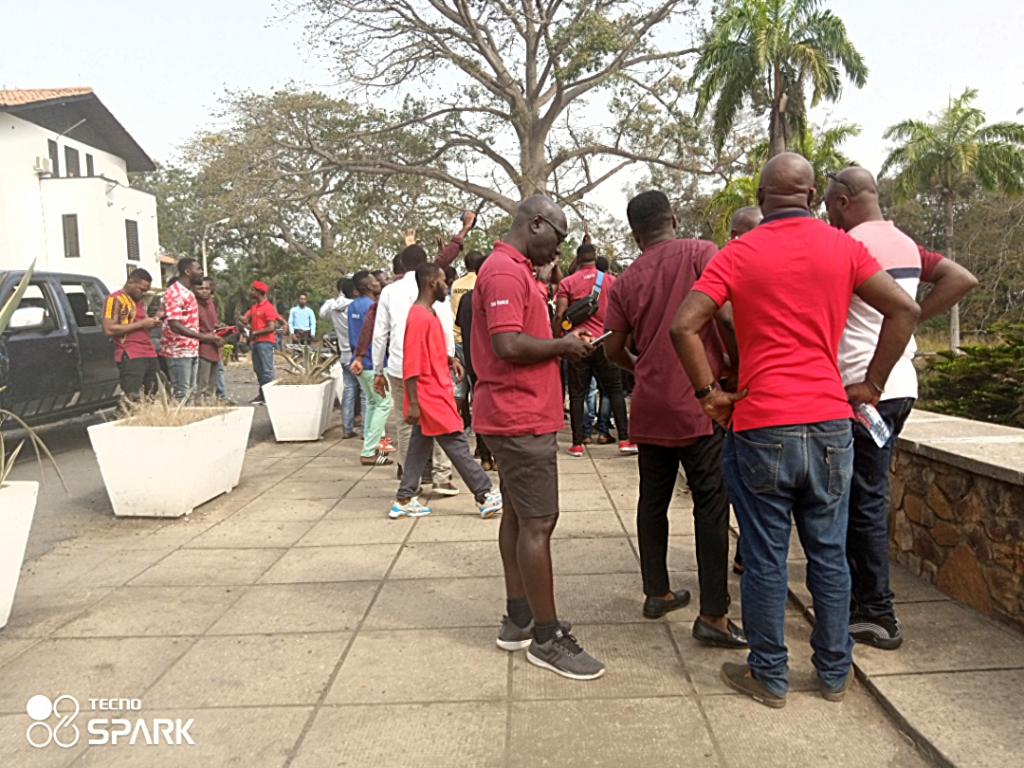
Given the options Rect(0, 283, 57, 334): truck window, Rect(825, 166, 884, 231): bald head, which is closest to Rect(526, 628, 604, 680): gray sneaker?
Rect(825, 166, 884, 231): bald head

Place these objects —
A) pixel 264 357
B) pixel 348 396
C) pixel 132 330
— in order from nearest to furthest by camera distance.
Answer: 1. pixel 132 330
2. pixel 348 396
3. pixel 264 357

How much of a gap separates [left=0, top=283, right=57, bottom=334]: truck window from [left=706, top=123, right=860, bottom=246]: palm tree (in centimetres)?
1733

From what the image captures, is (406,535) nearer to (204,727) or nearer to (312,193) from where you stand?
(204,727)

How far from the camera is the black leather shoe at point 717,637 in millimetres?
3553

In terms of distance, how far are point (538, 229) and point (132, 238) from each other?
35.6m

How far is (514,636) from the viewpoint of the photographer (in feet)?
11.9

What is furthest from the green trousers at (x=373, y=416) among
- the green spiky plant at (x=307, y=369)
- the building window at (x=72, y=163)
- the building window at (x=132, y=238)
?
the building window at (x=72, y=163)

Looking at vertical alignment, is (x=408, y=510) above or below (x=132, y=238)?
below

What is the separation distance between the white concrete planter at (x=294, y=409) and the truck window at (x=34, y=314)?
7.62ft

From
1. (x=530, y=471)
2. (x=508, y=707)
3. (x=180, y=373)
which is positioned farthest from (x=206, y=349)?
(x=508, y=707)

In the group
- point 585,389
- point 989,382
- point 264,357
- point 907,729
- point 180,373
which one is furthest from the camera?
point 264,357

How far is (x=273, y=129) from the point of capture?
22.1 m

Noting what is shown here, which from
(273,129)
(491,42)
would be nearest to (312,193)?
(273,129)

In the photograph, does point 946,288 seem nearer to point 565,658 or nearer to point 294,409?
point 565,658
